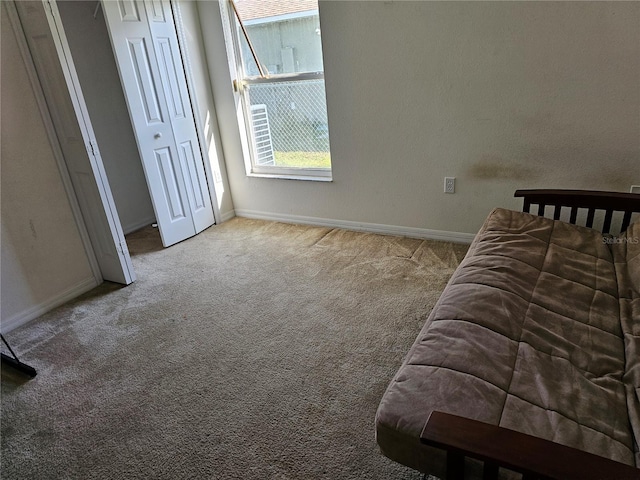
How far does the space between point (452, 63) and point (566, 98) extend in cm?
70

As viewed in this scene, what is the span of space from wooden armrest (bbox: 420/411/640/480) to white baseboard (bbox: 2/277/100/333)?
2.59 metres

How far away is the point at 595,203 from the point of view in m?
1.93

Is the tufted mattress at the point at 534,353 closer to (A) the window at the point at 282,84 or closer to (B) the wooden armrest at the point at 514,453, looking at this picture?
(B) the wooden armrest at the point at 514,453

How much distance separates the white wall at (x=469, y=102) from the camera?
2.29 metres

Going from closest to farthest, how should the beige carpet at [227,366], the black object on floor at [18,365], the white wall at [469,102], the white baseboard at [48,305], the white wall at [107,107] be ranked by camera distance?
the beige carpet at [227,366] → the black object on floor at [18,365] → the white wall at [469,102] → the white baseboard at [48,305] → the white wall at [107,107]

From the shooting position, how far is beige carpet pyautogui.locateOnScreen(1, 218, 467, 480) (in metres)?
1.54

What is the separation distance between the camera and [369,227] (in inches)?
132

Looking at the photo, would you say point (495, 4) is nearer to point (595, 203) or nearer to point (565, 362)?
point (595, 203)

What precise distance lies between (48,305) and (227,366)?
1452mm

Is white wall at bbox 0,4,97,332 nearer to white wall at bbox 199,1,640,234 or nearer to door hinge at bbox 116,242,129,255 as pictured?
door hinge at bbox 116,242,129,255

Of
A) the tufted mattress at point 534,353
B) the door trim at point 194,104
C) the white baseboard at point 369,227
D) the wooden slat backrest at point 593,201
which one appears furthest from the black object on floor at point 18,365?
the wooden slat backrest at point 593,201

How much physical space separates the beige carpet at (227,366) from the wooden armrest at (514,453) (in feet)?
2.05

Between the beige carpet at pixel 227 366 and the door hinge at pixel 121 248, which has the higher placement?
the door hinge at pixel 121 248

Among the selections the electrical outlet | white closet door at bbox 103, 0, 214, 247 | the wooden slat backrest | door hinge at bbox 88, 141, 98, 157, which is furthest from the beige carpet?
door hinge at bbox 88, 141, 98, 157
